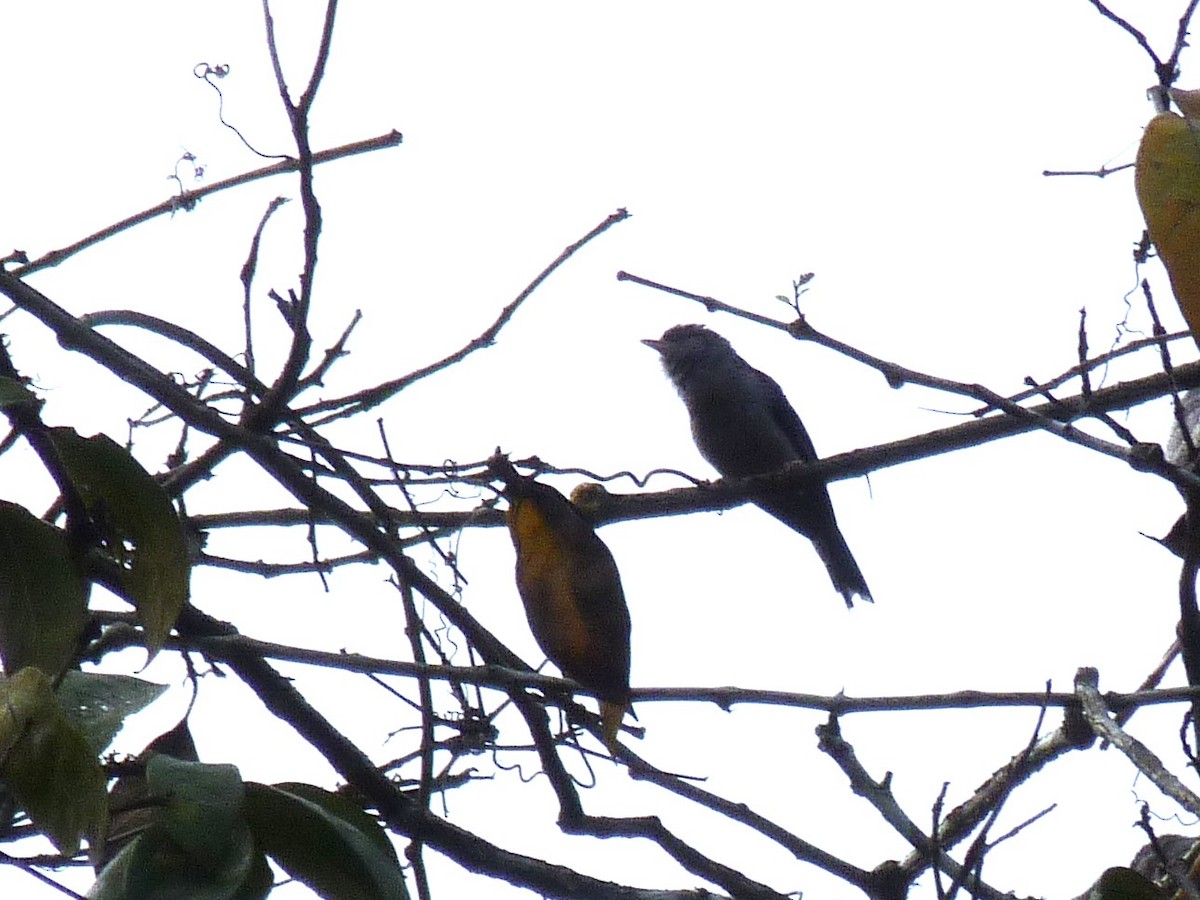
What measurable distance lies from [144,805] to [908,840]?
1412mm

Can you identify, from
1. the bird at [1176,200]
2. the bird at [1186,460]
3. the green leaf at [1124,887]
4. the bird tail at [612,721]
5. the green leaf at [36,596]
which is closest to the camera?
the green leaf at [36,596]

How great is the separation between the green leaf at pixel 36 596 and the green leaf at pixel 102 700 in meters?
0.03

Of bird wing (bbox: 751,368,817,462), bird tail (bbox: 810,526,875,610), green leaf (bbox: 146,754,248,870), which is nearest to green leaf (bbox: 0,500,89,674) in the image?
green leaf (bbox: 146,754,248,870)

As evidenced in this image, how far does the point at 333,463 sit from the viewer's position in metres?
2.27

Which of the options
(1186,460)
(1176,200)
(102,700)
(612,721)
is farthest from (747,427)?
(102,700)

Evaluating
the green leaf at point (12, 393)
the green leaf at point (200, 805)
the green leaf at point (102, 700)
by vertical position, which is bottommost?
the green leaf at point (200, 805)

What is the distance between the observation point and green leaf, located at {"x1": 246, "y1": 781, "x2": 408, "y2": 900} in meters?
1.30

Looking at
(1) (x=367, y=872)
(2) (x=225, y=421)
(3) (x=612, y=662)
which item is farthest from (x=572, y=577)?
(1) (x=367, y=872)

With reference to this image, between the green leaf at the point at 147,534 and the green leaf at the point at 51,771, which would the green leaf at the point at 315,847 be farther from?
the green leaf at the point at 147,534

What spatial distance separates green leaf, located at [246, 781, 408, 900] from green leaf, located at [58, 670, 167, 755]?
0.14m

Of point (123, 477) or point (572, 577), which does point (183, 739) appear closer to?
point (123, 477)

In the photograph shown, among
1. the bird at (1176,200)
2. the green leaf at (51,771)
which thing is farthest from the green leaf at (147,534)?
the bird at (1176,200)

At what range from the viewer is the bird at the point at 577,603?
2012mm

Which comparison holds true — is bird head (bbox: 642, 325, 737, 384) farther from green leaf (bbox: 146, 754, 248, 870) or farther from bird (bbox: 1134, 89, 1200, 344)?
green leaf (bbox: 146, 754, 248, 870)
